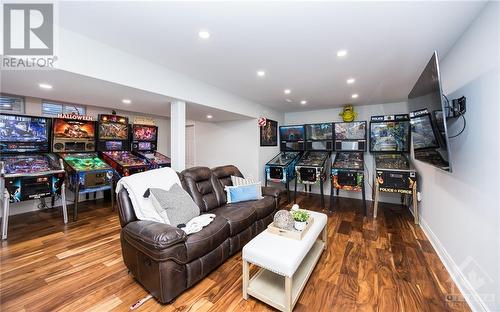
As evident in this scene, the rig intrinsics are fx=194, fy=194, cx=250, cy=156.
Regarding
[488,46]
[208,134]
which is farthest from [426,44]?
[208,134]

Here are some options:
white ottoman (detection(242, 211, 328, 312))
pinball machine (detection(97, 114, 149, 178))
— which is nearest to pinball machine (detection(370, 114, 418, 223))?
white ottoman (detection(242, 211, 328, 312))

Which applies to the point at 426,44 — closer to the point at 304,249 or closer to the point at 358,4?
the point at 358,4

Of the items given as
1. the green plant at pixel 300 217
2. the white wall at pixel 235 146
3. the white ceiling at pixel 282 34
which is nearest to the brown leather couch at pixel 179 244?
the green plant at pixel 300 217

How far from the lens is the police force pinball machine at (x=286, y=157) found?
15.7 feet

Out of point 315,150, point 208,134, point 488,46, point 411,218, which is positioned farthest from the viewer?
point 208,134

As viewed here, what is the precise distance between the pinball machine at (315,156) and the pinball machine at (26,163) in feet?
14.7

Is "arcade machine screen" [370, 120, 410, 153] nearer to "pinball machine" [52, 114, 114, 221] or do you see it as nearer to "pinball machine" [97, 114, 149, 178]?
"pinball machine" [97, 114, 149, 178]

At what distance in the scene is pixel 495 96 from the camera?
1.46 meters

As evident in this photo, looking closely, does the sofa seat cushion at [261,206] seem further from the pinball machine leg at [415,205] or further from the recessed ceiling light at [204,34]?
the pinball machine leg at [415,205]

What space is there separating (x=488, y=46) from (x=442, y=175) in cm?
150

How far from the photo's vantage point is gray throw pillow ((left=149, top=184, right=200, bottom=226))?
6.81 feet

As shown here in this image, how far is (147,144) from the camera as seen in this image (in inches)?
192

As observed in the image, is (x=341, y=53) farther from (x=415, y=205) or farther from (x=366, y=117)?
(x=366, y=117)

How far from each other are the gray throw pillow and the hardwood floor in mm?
663
